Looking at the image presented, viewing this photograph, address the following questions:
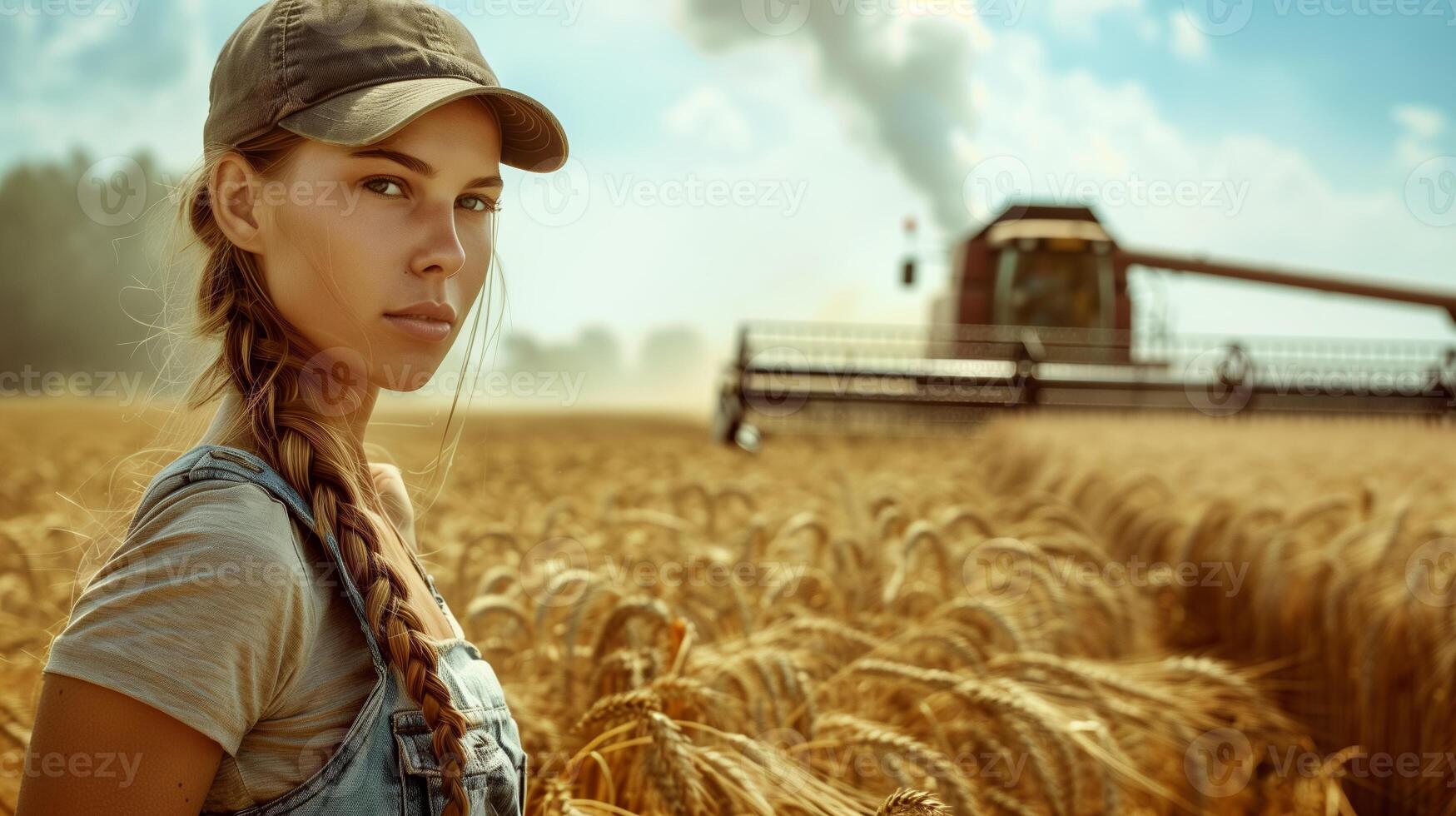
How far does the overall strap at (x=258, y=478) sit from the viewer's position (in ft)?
2.47

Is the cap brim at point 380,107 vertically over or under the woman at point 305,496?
over

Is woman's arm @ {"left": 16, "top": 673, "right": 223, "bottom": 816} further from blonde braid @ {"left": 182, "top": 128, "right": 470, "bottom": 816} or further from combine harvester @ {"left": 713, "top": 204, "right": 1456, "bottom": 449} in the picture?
combine harvester @ {"left": 713, "top": 204, "right": 1456, "bottom": 449}

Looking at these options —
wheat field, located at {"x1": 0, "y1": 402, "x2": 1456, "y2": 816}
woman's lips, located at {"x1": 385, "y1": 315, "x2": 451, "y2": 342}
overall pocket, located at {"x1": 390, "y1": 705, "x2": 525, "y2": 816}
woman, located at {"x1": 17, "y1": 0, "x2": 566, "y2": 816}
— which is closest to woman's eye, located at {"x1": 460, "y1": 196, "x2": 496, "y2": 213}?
woman, located at {"x1": 17, "y1": 0, "x2": 566, "y2": 816}

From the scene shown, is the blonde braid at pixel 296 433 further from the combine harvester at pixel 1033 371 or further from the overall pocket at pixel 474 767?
the combine harvester at pixel 1033 371

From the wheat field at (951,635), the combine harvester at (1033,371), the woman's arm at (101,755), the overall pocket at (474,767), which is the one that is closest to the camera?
the woman's arm at (101,755)

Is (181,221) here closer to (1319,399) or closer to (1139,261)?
(1319,399)

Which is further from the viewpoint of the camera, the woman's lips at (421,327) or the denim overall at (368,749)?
the woman's lips at (421,327)

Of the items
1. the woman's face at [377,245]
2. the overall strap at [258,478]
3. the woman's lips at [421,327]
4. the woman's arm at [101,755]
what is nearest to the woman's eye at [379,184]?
the woman's face at [377,245]

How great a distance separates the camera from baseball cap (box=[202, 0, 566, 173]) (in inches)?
32.3

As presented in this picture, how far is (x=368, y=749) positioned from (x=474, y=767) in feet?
0.37

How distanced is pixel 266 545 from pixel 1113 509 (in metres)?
3.89

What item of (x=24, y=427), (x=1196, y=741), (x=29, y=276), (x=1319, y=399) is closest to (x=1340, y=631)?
(x=1196, y=741)

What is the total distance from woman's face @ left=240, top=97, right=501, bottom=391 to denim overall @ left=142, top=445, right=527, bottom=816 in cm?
14

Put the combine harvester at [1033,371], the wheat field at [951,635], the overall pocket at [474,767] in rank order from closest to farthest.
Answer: the overall pocket at [474,767] < the wheat field at [951,635] < the combine harvester at [1033,371]
